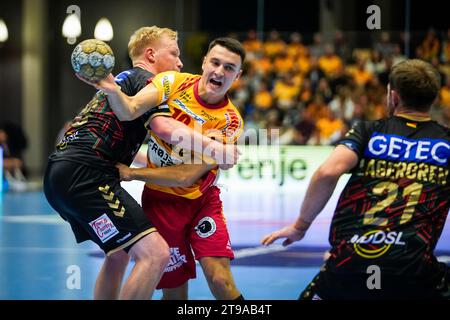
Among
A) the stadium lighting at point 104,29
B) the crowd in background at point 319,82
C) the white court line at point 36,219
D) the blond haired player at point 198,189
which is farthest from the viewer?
the stadium lighting at point 104,29

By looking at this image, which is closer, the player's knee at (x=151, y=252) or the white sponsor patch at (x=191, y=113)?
the player's knee at (x=151, y=252)

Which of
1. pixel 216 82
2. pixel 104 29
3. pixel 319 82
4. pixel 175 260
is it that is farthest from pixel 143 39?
pixel 319 82

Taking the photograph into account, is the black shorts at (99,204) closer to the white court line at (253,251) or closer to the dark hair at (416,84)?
the dark hair at (416,84)

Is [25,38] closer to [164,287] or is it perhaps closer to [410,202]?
[164,287]

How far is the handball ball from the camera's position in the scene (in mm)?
4227

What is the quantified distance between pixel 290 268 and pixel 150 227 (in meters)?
3.51

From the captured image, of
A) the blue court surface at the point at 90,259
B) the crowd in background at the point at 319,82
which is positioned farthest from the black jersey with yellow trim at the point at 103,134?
the crowd in background at the point at 319,82

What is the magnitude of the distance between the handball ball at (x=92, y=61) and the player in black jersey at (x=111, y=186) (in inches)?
19.8

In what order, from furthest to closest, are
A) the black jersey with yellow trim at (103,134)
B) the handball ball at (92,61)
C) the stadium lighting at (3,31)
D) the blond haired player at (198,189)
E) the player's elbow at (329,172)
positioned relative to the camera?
the stadium lighting at (3,31) → the blond haired player at (198,189) → the black jersey with yellow trim at (103,134) → the handball ball at (92,61) → the player's elbow at (329,172)

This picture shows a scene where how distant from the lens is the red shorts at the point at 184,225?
5.04m

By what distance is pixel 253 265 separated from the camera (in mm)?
8031

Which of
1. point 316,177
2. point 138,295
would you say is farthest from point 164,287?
point 316,177

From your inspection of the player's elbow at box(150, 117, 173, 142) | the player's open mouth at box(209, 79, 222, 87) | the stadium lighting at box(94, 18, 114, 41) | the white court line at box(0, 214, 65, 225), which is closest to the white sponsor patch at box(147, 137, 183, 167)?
the player's elbow at box(150, 117, 173, 142)

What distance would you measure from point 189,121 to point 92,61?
0.97m
